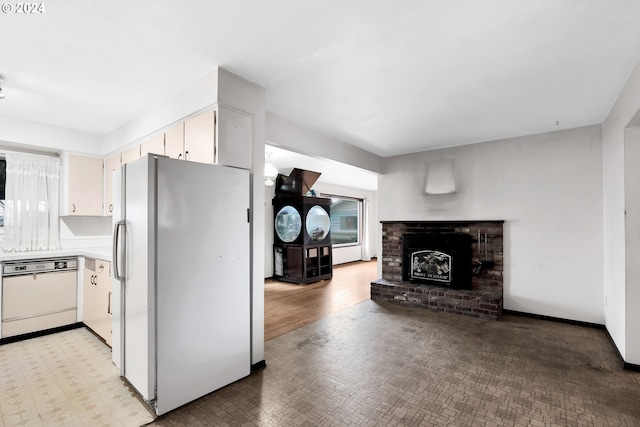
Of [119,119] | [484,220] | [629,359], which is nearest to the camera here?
[629,359]

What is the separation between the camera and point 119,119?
3363 millimetres

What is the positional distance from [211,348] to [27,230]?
3088 millimetres

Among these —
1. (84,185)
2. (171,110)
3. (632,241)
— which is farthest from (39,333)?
(632,241)

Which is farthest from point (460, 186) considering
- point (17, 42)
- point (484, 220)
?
point (17, 42)

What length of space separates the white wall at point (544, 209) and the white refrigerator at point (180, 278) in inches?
137

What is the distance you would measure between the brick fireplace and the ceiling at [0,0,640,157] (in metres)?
1.78

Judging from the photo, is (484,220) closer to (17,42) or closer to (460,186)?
(460,186)

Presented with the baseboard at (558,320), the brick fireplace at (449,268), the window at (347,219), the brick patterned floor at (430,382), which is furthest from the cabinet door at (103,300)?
the window at (347,219)

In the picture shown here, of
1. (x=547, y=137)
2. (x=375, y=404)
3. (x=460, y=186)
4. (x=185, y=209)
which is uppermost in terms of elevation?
(x=547, y=137)

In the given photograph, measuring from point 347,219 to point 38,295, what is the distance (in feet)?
24.5

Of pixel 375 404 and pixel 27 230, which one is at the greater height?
pixel 27 230

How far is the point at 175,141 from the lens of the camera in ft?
8.64

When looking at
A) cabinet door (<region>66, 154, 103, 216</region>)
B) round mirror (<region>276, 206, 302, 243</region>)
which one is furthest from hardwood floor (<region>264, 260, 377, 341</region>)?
cabinet door (<region>66, 154, 103, 216</region>)

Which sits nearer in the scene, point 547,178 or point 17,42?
point 17,42
